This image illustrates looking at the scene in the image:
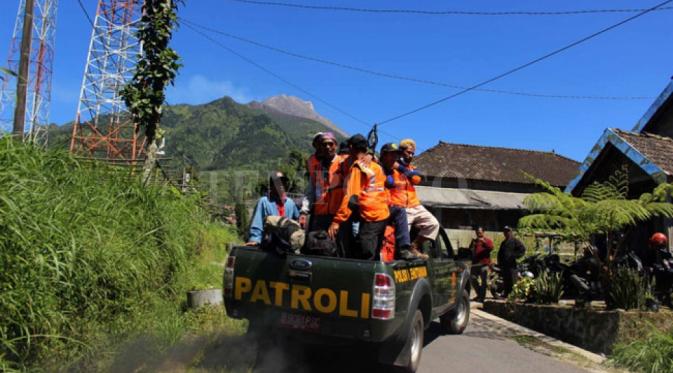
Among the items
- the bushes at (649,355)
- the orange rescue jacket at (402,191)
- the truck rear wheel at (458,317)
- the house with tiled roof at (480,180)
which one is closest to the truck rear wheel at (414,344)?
the orange rescue jacket at (402,191)

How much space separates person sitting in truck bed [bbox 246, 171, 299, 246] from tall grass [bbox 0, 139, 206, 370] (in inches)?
44.2

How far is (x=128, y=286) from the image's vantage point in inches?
207

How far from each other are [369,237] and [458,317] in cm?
317

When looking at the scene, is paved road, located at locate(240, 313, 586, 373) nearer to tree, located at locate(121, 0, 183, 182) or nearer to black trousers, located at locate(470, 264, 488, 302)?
black trousers, located at locate(470, 264, 488, 302)

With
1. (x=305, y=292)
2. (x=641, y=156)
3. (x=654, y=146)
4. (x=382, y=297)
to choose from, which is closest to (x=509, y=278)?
(x=641, y=156)

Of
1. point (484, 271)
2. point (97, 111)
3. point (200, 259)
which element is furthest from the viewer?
point (97, 111)

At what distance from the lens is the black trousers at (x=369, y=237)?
5.03 meters

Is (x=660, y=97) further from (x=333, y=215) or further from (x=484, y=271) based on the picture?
(x=333, y=215)

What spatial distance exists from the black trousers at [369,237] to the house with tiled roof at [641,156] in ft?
24.0

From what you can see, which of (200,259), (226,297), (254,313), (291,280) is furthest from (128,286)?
(200,259)

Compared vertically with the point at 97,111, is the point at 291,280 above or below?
below

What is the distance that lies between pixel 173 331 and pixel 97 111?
98.0ft

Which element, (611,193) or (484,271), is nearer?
(611,193)

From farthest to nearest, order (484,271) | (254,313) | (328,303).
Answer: (484,271) < (254,313) < (328,303)
